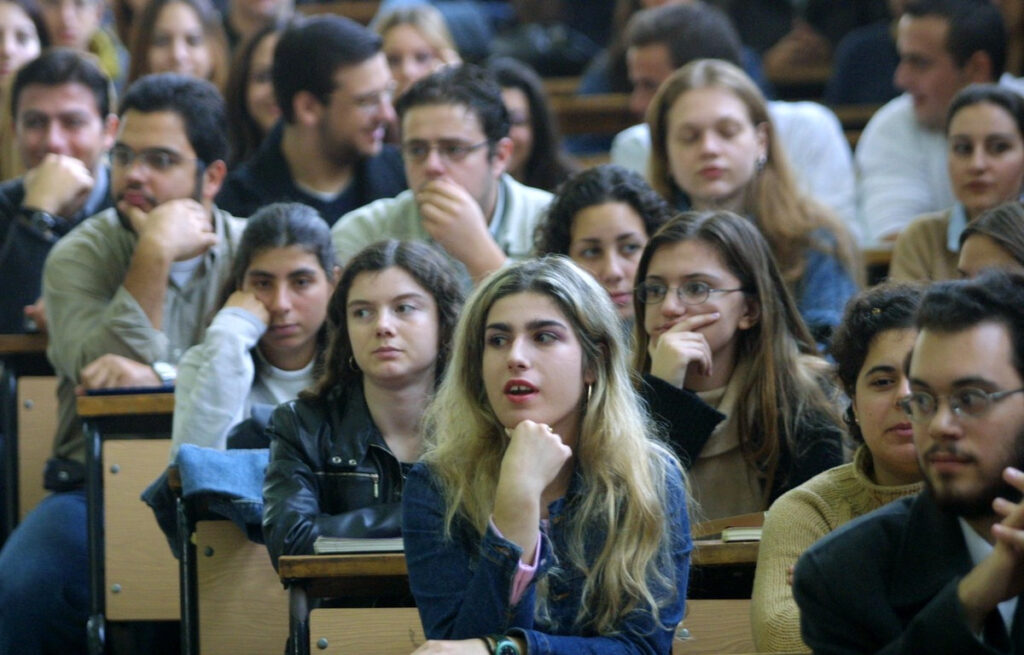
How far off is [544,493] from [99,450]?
129 cm

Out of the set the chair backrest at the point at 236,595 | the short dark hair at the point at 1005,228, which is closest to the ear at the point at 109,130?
the chair backrest at the point at 236,595

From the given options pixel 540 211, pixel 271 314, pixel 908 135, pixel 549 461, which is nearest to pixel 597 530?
pixel 549 461

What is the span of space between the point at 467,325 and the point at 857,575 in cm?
91

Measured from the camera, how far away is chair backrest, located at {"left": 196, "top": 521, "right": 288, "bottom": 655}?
3064 millimetres

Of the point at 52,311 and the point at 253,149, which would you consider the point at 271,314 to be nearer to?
the point at 52,311

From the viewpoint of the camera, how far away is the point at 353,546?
267cm

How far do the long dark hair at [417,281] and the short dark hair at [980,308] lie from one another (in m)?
1.33

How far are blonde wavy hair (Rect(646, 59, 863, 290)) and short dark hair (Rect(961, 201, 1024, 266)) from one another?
755 mm

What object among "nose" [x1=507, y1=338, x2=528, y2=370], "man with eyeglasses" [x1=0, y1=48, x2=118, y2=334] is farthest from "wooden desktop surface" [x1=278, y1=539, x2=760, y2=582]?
"man with eyeglasses" [x1=0, y1=48, x2=118, y2=334]

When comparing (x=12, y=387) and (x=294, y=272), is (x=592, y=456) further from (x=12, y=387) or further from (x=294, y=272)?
(x=12, y=387)

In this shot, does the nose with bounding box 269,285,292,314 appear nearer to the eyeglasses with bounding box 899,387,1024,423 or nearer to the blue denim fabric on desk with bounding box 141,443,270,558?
the blue denim fabric on desk with bounding box 141,443,270,558

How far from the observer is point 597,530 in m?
2.49

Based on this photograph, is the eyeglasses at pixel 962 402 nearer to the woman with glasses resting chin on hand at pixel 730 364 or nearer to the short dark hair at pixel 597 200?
the woman with glasses resting chin on hand at pixel 730 364

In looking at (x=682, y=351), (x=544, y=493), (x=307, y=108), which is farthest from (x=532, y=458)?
(x=307, y=108)
